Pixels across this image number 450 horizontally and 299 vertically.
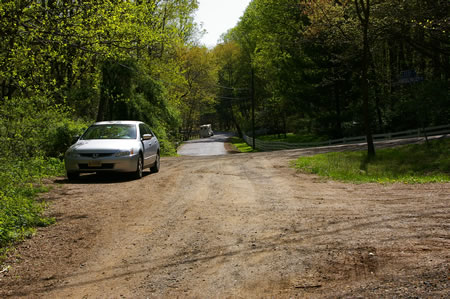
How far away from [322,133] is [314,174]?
25.4 meters

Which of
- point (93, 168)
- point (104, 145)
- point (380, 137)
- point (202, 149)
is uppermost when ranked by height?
point (104, 145)

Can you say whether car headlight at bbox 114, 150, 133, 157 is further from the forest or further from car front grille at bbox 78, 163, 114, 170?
the forest

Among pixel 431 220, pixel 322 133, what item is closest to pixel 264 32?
pixel 322 133

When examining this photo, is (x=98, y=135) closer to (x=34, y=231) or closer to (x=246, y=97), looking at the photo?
(x=34, y=231)

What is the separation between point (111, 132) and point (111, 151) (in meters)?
1.57

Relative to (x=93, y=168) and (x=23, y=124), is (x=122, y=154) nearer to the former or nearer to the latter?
(x=93, y=168)

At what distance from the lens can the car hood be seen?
12188 millimetres

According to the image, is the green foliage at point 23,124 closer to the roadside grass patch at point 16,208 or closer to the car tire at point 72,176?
the roadside grass patch at point 16,208

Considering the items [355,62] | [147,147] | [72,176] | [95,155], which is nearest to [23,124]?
[72,176]

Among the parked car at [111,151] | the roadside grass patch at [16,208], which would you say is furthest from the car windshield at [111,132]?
the roadside grass patch at [16,208]

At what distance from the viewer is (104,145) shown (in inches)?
490

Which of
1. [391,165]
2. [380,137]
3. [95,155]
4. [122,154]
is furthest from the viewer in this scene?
[380,137]

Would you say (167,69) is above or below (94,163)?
above

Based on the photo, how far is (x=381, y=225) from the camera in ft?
19.5
